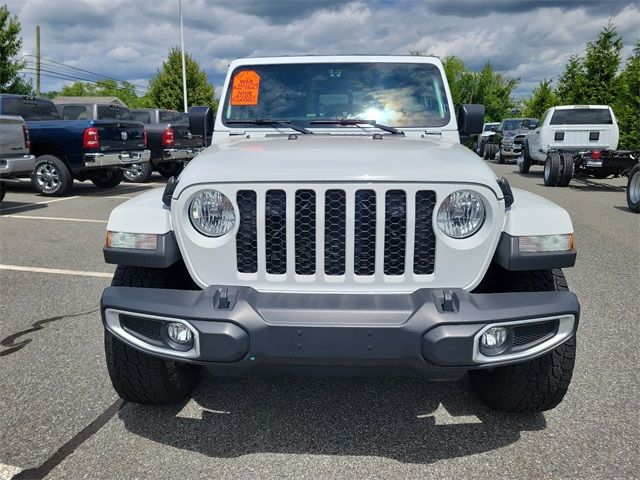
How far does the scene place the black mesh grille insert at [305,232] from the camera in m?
2.41

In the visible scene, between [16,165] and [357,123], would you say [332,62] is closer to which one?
[357,123]

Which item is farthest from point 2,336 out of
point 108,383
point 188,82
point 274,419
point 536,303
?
point 188,82

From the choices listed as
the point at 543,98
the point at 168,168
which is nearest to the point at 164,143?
the point at 168,168

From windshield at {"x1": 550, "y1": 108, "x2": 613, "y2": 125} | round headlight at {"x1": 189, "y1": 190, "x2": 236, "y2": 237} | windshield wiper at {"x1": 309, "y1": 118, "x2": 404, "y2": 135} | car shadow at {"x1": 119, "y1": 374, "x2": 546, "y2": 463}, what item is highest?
windshield at {"x1": 550, "y1": 108, "x2": 613, "y2": 125}

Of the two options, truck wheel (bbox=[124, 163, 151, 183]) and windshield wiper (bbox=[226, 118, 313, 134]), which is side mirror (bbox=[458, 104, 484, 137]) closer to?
windshield wiper (bbox=[226, 118, 313, 134])

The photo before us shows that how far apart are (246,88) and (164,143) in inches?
423

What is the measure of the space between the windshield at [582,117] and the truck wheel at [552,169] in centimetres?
147

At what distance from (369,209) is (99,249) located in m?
5.32

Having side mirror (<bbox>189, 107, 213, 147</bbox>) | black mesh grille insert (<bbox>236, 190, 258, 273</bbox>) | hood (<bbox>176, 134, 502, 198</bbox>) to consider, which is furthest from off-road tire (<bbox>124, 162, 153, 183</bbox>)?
black mesh grille insert (<bbox>236, 190, 258, 273</bbox>)

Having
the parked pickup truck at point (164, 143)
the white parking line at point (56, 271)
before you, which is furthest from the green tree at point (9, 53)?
the white parking line at point (56, 271)

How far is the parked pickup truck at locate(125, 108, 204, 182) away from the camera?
46.8ft

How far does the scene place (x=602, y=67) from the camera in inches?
878

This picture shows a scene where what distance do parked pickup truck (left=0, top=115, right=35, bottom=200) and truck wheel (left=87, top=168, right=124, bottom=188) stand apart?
3.02 metres

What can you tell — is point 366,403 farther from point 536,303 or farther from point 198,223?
→ point 198,223
